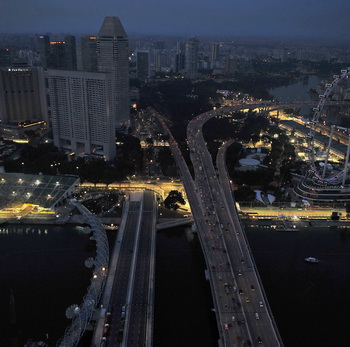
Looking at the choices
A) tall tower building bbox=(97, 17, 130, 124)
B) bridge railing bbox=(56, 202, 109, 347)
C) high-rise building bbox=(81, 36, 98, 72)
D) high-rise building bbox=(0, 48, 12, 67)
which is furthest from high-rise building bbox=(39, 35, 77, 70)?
bridge railing bbox=(56, 202, 109, 347)

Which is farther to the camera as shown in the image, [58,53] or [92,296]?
[58,53]

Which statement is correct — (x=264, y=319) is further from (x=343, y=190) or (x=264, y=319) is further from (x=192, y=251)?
(x=343, y=190)

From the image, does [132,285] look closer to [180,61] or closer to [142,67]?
[142,67]

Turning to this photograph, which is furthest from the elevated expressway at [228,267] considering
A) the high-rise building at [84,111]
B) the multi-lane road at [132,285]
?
the high-rise building at [84,111]

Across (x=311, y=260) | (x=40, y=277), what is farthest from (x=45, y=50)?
(x=311, y=260)

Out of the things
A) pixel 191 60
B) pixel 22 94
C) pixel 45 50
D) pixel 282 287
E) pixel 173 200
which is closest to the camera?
pixel 282 287

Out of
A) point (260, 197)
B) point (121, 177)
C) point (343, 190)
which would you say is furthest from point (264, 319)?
point (121, 177)

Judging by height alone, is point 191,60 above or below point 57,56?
below

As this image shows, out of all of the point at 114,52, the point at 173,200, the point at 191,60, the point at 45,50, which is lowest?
the point at 173,200
